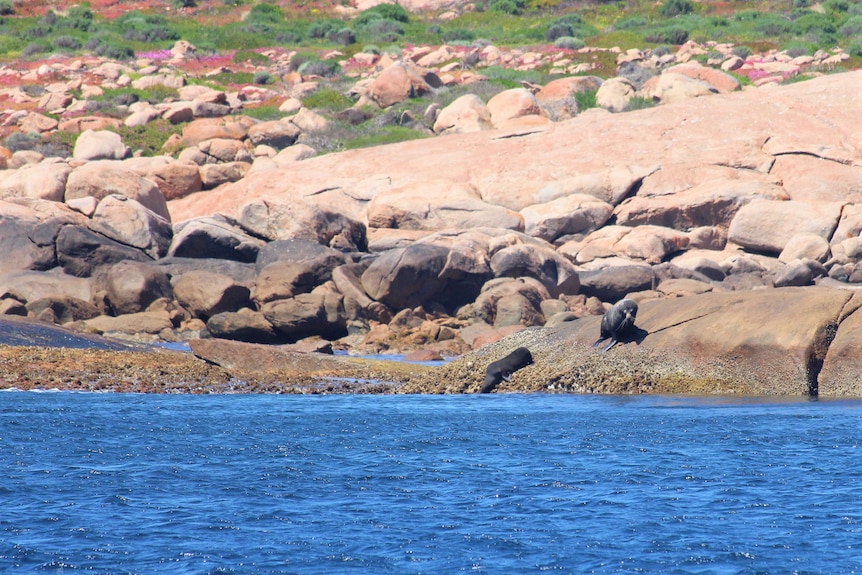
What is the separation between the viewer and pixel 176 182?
49469 mm

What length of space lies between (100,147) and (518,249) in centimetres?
2751

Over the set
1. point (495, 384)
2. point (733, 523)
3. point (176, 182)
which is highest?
point (733, 523)

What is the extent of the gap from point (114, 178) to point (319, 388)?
2445 cm

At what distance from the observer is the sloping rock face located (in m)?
18.9

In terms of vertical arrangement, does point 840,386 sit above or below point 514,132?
above

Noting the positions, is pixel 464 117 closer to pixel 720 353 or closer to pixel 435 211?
pixel 435 211

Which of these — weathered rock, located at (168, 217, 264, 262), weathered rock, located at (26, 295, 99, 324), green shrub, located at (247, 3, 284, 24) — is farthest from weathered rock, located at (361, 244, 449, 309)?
green shrub, located at (247, 3, 284, 24)

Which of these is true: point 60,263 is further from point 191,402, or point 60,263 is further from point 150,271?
Result: point 191,402

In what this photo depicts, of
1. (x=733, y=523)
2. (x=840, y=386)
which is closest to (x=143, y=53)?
(x=840, y=386)

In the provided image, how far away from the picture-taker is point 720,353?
19.5 m

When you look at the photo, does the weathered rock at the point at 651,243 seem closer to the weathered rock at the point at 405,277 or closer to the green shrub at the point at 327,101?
the weathered rock at the point at 405,277

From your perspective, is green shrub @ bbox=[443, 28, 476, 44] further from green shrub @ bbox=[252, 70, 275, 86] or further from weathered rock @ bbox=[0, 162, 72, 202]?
weathered rock @ bbox=[0, 162, 72, 202]

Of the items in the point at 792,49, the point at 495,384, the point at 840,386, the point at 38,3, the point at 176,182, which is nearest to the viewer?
the point at 840,386

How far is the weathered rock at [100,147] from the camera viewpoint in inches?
2179
